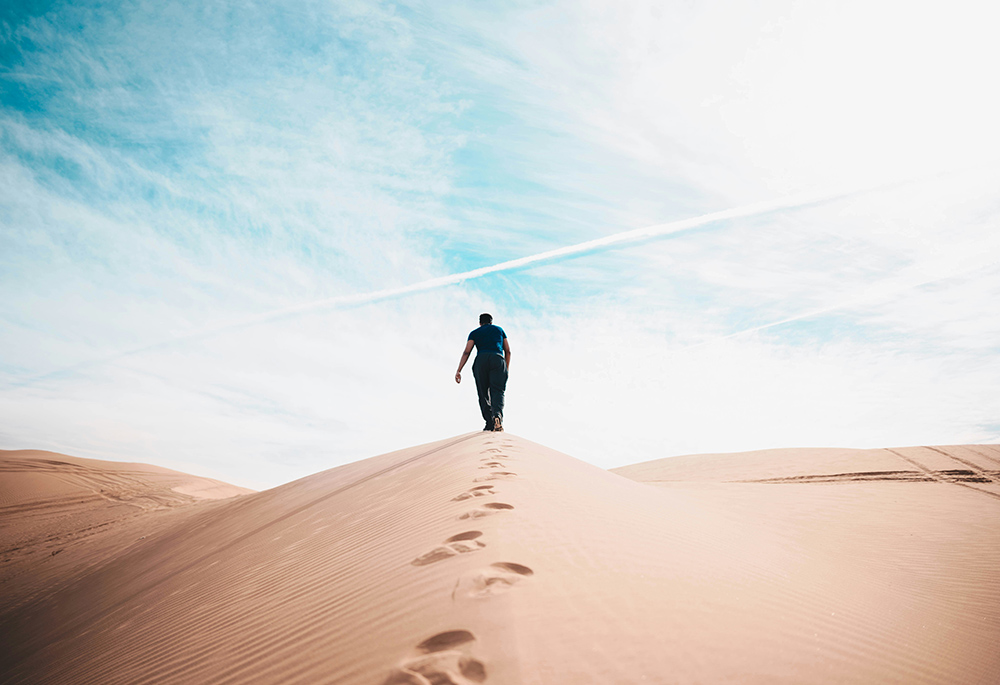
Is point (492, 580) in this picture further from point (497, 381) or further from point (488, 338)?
point (488, 338)

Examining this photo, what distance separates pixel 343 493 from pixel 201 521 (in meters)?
3.42

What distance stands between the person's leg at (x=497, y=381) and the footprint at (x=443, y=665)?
21.6 ft

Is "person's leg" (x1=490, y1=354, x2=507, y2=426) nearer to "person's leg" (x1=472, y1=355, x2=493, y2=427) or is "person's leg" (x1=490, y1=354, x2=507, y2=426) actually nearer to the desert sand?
"person's leg" (x1=472, y1=355, x2=493, y2=427)

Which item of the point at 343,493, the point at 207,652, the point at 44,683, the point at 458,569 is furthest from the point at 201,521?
the point at 458,569

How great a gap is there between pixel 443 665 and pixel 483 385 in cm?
686

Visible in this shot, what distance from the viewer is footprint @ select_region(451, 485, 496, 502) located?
3.23 metres

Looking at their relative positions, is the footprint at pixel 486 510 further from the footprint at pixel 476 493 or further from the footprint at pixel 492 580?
the footprint at pixel 492 580

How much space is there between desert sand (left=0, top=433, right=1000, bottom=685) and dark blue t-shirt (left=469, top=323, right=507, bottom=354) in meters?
2.17

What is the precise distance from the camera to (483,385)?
26.8ft

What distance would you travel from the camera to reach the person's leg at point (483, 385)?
26.5 feet

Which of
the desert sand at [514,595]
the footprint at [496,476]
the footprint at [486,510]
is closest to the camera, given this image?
the desert sand at [514,595]

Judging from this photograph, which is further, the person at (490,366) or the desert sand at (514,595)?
the person at (490,366)

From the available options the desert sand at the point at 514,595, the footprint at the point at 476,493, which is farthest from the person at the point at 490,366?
the footprint at the point at 476,493

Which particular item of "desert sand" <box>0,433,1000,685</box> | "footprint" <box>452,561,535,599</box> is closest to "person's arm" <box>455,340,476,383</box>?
"desert sand" <box>0,433,1000,685</box>
